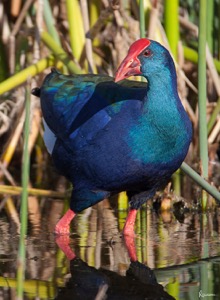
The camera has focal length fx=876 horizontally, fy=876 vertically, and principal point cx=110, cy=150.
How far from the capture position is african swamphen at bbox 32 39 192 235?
3.91 m

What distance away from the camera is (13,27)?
5.77 meters

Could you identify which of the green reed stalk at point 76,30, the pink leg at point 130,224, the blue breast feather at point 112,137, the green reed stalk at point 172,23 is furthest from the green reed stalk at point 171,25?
the pink leg at point 130,224

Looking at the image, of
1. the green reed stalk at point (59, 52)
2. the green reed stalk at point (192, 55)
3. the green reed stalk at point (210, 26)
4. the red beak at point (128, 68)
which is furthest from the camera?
the green reed stalk at point (192, 55)

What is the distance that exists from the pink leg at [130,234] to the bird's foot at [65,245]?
27cm

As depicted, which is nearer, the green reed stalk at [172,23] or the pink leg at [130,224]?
the pink leg at [130,224]

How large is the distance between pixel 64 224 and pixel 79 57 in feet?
4.46

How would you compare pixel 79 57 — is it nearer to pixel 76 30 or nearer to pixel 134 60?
pixel 76 30

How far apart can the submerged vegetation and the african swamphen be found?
552mm

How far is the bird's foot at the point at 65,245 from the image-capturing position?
3.91m

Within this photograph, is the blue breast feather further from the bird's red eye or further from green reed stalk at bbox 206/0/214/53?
green reed stalk at bbox 206/0/214/53

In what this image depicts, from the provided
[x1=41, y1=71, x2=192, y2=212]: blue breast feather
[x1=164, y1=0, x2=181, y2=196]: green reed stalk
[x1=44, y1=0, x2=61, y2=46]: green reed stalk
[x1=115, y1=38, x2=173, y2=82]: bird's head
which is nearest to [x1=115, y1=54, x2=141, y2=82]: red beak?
[x1=115, y1=38, x2=173, y2=82]: bird's head

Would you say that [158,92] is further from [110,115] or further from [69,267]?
[69,267]

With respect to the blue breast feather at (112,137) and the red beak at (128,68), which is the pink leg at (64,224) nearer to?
the blue breast feather at (112,137)

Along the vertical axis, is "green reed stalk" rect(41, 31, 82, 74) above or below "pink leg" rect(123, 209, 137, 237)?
above
